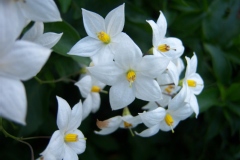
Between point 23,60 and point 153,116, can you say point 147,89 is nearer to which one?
point 153,116

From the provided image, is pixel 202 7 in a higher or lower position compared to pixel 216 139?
higher

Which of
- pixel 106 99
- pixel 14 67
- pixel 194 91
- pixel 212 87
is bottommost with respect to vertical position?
pixel 106 99

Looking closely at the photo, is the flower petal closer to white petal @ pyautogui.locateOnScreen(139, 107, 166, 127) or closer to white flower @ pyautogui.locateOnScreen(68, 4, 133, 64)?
white flower @ pyautogui.locateOnScreen(68, 4, 133, 64)

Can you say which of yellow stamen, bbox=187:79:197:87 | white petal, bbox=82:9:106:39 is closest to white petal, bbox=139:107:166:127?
yellow stamen, bbox=187:79:197:87

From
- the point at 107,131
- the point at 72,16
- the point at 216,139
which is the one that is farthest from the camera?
the point at 216,139

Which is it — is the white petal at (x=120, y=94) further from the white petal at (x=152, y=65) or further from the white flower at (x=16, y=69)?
the white flower at (x=16, y=69)

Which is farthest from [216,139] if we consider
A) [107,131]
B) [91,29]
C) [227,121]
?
[91,29]

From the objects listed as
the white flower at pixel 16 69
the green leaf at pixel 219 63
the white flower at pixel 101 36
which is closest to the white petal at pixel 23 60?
the white flower at pixel 16 69

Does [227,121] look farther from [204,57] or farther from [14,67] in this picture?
[14,67]
